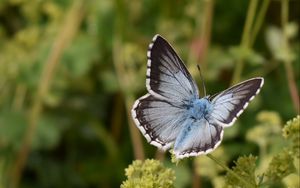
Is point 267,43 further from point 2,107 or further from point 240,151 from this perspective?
point 2,107

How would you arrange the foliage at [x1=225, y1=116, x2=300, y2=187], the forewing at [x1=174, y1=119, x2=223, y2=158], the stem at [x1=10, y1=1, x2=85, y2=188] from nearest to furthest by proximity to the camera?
the forewing at [x1=174, y1=119, x2=223, y2=158], the foliage at [x1=225, y1=116, x2=300, y2=187], the stem at [x1=10, y1=1, x2=85, y2=188]

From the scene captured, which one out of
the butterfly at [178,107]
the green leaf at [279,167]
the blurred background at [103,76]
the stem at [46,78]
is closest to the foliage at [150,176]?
the butterfly at [178,107]

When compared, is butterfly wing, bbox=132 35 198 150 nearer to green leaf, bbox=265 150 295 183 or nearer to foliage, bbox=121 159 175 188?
foliage, bbox=121 159 175 188

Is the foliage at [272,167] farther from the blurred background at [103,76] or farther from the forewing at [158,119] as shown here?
the blurred background at [103,76]

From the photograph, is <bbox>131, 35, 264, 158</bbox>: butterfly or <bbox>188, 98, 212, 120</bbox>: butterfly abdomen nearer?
<bbox>131, 35, 264, 158</bbox>: butterfly

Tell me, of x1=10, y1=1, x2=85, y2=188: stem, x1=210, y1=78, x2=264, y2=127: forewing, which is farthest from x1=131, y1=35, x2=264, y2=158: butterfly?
x1=10, y1=1, x2=85, y2=188: stem

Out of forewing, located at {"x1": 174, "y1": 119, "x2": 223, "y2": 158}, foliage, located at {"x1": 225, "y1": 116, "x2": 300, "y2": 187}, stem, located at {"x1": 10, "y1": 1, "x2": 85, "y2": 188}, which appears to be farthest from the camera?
stem, located at {"x1": 10, "y1": 1, "x2": 85, "y2": 188}

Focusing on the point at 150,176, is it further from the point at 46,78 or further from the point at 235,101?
the point at 46,78

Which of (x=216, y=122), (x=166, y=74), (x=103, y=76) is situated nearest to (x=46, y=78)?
(x=103, y=76)
